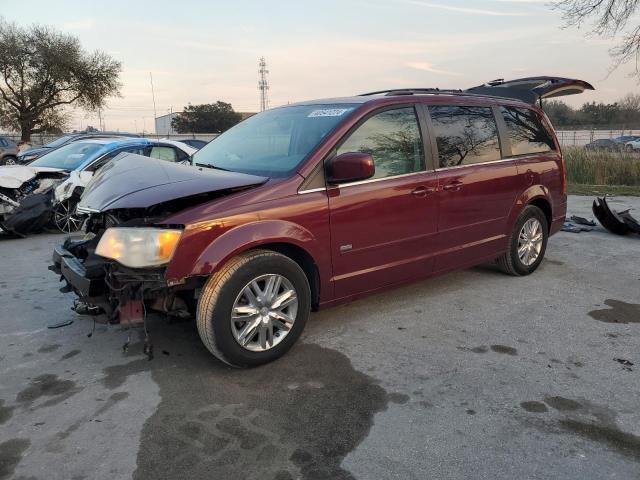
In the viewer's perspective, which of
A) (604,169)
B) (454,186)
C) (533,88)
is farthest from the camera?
(604,169)

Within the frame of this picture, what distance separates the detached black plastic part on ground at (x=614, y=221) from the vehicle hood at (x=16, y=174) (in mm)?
8569

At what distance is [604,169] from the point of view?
1457cm

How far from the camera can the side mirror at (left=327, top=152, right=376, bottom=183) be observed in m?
3.57

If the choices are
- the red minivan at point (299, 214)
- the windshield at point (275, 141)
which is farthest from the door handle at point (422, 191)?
the windshield at point (275, 141)

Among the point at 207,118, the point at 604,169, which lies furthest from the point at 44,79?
the point at 604,169

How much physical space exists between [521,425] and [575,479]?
0.46m

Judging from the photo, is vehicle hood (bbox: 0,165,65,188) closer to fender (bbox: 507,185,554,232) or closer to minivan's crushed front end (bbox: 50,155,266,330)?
minivan's crushed front end (bbox: 50,155,266,330)

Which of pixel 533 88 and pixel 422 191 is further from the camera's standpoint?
pixel 533 88

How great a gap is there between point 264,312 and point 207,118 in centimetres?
5991

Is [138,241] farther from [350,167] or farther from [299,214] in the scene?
[350,167]

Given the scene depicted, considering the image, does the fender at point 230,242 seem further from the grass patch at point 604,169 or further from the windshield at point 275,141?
the grass patch at point 604,169

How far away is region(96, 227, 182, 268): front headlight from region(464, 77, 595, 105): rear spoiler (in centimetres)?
406

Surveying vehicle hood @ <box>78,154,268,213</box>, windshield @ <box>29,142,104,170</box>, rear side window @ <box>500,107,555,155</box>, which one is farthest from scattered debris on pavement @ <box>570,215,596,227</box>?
windshield @ <box>29,142,104,170</box>

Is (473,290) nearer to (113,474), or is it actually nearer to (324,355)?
(324,355)
